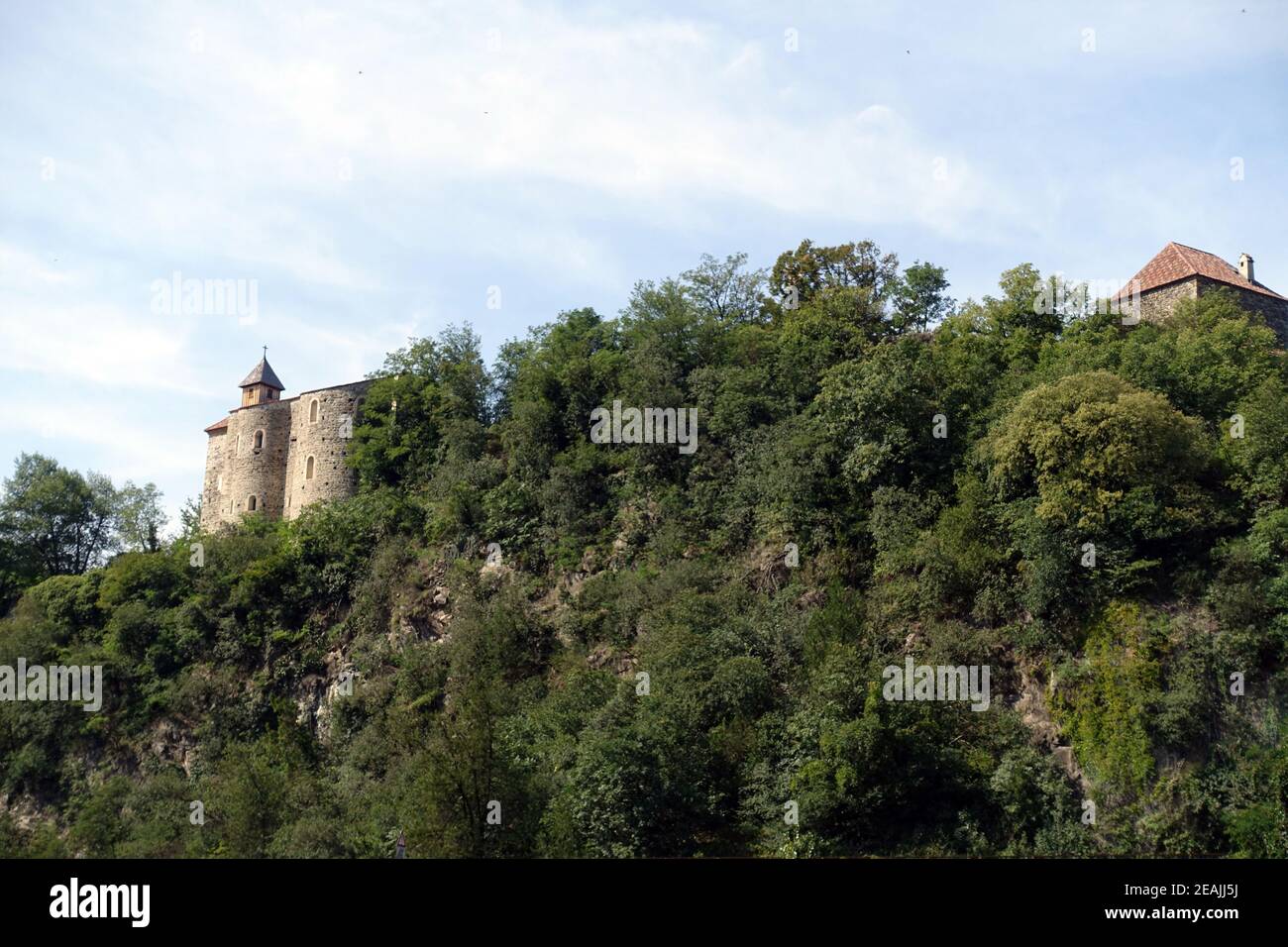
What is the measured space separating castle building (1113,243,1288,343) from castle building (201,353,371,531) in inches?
1257

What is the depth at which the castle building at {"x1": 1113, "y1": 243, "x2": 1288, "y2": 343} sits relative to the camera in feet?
141

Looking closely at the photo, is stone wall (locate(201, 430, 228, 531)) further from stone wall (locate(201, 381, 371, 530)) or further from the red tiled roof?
the red tiled roof

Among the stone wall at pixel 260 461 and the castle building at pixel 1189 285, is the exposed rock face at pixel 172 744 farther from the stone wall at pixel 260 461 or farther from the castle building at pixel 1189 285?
the castle building at pixel 1189 285

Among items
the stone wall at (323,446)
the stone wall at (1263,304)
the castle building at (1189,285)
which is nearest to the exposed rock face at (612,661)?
the stone wall at (323,446)

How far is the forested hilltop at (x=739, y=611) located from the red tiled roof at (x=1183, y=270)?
4.18m

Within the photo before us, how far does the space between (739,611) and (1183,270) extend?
875 inches

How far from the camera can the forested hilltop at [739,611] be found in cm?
2708

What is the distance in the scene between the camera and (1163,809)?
25.7 m

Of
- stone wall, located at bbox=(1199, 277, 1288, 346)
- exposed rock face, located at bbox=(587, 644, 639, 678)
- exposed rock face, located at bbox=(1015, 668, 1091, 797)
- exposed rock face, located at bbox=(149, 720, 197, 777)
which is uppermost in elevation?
stone wall, located at bbox=(1199, 277, 1288, 346)

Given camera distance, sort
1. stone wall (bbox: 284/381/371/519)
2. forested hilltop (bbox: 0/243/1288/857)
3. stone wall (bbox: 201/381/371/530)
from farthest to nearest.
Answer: stone wall (bbox: 201/381/371/530)
stone wall (bbox: 284/381/371/519)
forested hilltop (bbox: 0/243/1288/857)

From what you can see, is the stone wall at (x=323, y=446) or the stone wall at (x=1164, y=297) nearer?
the stone wall at (x=1164, y=297)

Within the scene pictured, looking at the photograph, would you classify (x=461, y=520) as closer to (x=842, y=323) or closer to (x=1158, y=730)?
(x=842, y=323)

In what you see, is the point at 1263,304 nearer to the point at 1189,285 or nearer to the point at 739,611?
the point at 1189,285

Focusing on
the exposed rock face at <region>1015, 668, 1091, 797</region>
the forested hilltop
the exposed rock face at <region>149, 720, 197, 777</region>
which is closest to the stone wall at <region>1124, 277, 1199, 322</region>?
the forested hilltop
